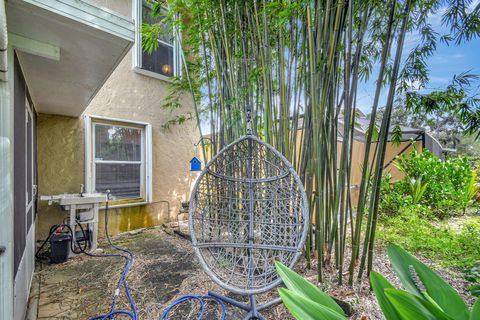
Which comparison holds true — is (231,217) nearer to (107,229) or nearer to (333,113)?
(333,113)

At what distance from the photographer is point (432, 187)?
4082mm

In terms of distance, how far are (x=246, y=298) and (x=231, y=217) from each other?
696mm

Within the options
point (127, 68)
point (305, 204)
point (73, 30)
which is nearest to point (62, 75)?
point (73, 30)

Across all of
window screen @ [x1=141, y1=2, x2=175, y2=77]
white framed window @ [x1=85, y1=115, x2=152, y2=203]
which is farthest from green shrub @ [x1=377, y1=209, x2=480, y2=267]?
window screen @ [x1=141, y1=2, x2=175, y2=77]

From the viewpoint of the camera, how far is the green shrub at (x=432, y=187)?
3898mm

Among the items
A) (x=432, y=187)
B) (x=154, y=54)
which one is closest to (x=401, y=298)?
(x=432, y=187)

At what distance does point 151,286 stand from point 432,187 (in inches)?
186

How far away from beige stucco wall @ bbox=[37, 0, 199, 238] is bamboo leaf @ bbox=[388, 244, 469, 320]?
12.7ft

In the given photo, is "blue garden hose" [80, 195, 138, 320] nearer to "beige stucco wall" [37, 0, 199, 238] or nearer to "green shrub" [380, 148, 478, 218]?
"beige stucco wall" [37, 0, 199, 238]

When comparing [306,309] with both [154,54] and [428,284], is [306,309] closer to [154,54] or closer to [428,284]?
[428,284]

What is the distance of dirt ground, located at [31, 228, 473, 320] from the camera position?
1.75 metres

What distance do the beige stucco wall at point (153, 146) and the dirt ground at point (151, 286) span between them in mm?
1005

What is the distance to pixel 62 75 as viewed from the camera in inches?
77.6

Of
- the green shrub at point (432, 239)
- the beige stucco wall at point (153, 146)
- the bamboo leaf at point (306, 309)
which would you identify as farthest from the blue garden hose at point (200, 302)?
the beige stucco wall at point (153, 146)
